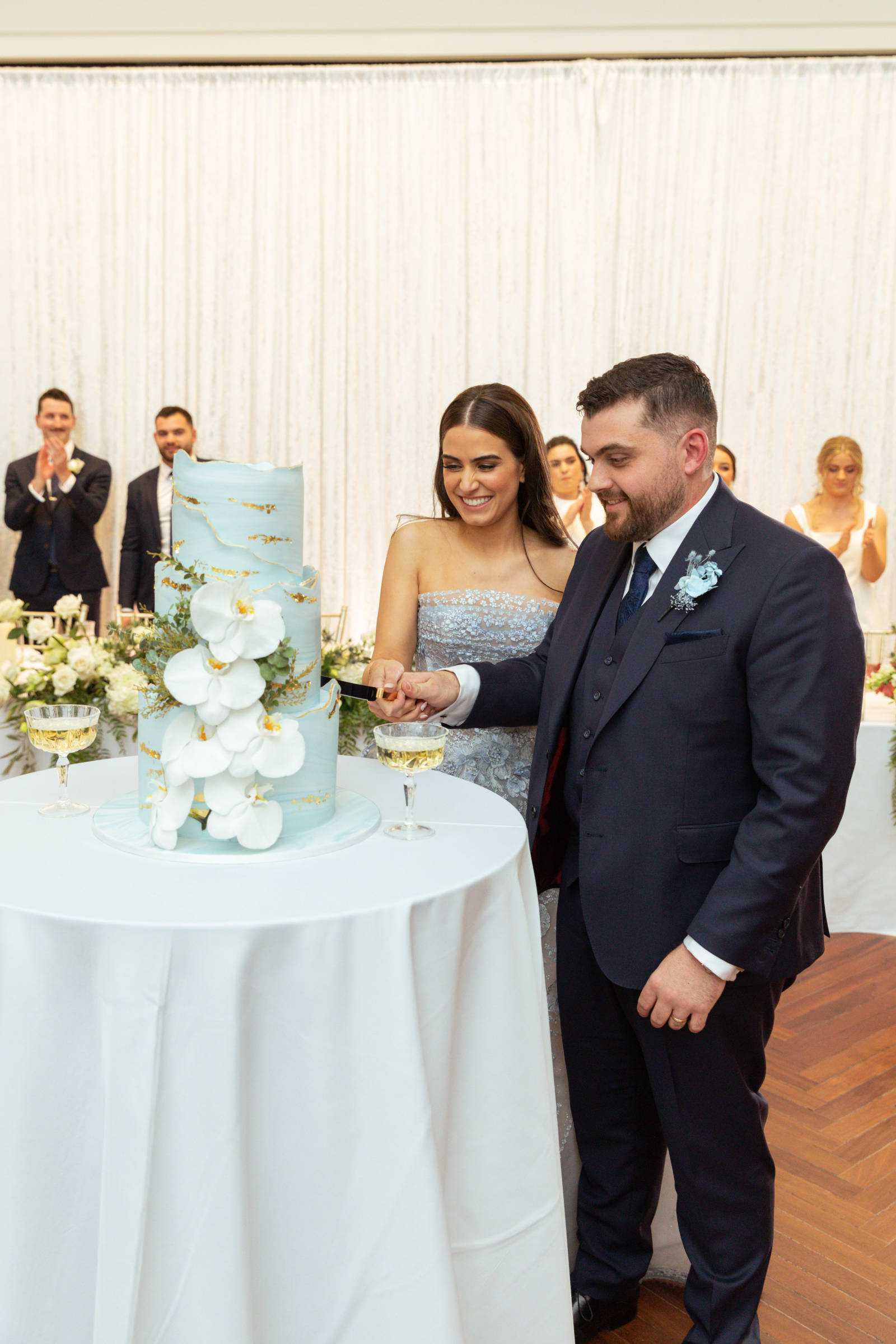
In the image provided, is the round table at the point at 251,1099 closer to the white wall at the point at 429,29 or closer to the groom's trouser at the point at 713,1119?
the groom's trouser at the point at 713,1119

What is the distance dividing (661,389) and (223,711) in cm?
93

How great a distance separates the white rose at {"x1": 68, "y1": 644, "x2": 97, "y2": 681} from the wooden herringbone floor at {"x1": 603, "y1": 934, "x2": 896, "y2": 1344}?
2636 mm

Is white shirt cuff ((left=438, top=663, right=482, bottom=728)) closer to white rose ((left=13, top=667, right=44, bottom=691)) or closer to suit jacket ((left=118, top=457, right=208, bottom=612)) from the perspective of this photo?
white rose ((left=13, top=667, right=44, bottom=691))

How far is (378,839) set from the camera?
1.72 m

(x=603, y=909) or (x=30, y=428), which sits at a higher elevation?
(x=30, y=428)

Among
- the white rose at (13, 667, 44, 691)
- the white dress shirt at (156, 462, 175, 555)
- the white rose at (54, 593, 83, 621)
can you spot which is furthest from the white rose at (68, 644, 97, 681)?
the white dress shirt at (156, 462, 175, 555)

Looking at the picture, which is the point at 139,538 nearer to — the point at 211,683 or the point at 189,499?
the point at 189,499

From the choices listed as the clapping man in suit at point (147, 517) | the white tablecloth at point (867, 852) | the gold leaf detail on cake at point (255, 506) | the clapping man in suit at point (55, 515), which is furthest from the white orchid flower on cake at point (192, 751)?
the clapping man in suit at point (55, 515)

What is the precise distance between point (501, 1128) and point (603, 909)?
46 centimetres

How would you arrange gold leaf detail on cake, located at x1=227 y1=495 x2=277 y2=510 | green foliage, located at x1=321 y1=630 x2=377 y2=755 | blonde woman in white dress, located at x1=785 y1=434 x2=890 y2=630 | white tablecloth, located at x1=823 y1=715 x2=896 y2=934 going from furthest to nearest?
blonde woman in white dress, located at x1=785 y1=434 x2=890 y2=630 → white tablecloth, located at x1=823 y1=715 x2=896 y2=934 → green foliage, located at x1=321 y1=630 x2=377 y2=755 → gold leaf detail on cake, located at x1=227 y1=495 x2=277 y2=510

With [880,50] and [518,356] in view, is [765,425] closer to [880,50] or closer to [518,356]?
[518,356]

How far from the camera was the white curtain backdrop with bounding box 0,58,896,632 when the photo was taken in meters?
8.20

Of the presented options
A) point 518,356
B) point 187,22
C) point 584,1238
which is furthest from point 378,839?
point 187,22

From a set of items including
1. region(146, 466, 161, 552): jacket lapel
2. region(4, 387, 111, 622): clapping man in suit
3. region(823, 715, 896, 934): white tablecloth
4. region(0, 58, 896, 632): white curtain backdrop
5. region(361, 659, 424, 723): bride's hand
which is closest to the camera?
A: region(361, 659, 424, 723): bride's hand
